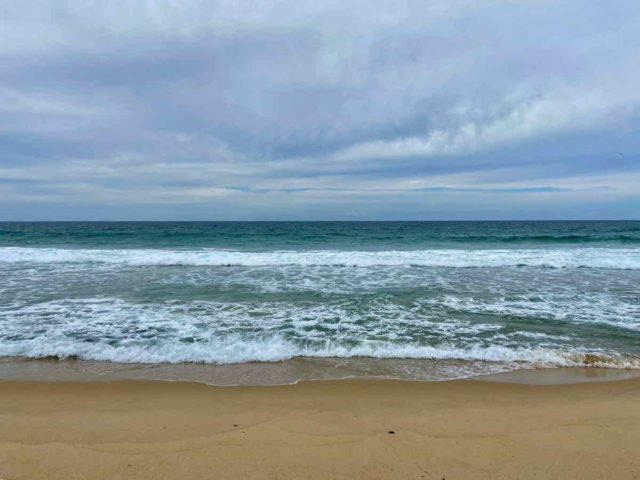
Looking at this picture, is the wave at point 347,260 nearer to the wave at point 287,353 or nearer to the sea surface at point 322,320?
the sea surface at point 322,320

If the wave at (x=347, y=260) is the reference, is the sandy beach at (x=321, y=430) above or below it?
below

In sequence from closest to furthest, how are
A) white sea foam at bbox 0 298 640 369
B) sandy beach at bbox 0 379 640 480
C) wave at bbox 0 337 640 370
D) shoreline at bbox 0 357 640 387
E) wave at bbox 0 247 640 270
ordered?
sandy beach at bbox 0 379 640 480, shoreline at bbox 0 357 640 387, wave at bbox 0 337 640 370, white sea foam at bbox 0 298 640 369, wave at bbox 0 247 640 270

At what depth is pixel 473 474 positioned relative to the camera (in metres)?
2.74

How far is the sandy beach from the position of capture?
2814 mm

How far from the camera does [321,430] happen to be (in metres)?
3.37

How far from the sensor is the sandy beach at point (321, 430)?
2.81 metres

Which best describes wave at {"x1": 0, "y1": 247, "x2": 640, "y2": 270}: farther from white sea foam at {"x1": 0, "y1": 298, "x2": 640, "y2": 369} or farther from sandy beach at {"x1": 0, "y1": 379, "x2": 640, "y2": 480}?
sandy beach at {"x1": 0, "y1": 379, "x2": 640, "y2": 480}

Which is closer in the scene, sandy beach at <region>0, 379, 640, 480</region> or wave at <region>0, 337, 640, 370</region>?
sandy beach at <region>0, 379, 640, 480</region>

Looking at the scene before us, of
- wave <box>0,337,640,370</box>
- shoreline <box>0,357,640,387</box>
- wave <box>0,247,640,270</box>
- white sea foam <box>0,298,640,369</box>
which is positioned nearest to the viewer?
shoreline <box>0,357,640,387</box>

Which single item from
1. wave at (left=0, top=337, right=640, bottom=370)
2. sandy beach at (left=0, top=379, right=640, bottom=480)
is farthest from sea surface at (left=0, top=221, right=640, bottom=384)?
sandy beach at (left=0, top=379, right=640, bottom=480)

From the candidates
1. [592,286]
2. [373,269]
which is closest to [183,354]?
[373,269]

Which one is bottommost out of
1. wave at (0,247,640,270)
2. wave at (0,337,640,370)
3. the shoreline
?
the shoreline

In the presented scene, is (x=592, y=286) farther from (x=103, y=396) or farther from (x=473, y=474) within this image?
(x=103, y=396)

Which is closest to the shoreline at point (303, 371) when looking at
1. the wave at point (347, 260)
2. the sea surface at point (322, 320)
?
the sea surface at point (322, 320)
